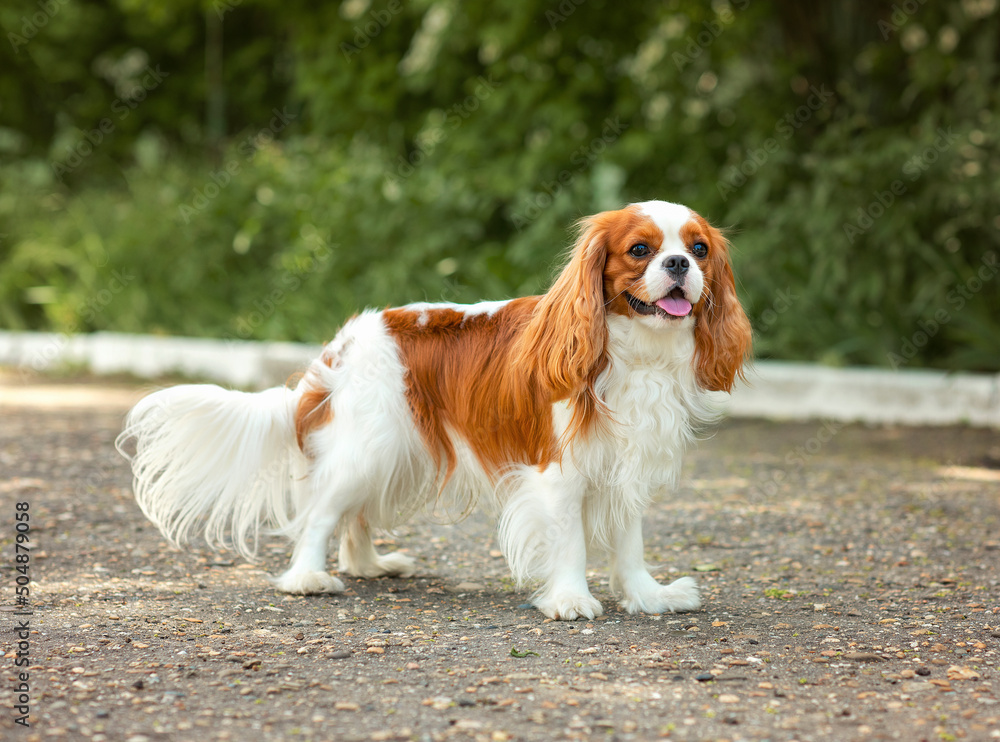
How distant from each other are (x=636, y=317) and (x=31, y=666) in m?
2.19

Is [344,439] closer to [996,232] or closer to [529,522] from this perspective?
[529,522]

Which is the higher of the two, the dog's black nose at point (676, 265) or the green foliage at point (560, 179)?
the green foliage at point (560, 179)

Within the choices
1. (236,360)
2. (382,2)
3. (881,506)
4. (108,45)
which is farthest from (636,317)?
(108,45)

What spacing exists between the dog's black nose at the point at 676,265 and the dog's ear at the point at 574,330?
0.25 m

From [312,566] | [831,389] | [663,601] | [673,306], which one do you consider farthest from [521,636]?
[831,389]

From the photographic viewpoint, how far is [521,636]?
373 cm

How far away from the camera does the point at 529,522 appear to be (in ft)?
13.3

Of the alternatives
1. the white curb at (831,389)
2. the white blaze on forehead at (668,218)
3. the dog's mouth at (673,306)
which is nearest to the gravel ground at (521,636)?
the dog's mouth at (673,306)

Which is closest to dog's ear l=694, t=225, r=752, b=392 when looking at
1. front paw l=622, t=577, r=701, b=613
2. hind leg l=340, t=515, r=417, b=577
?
front paw l=622, t=577, r=701, b=613

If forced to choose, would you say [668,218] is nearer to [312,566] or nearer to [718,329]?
[718,329]

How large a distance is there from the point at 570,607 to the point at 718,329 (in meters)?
1.11

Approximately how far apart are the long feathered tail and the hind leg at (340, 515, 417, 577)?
270 mm

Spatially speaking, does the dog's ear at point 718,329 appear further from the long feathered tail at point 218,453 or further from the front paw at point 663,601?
the long feathered tail at point 218,453

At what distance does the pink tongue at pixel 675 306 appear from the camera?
3727mm
